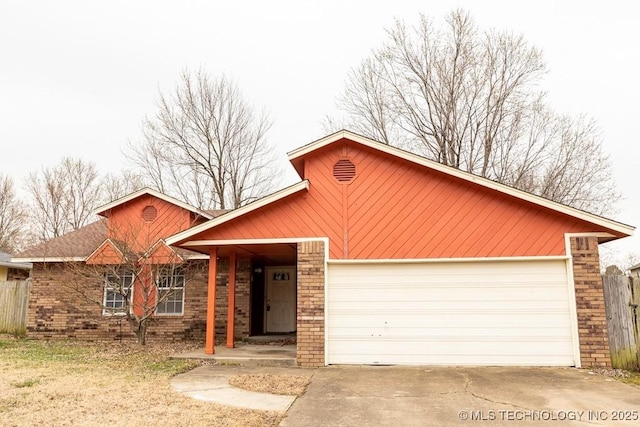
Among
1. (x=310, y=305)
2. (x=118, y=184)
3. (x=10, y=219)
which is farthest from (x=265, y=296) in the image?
(x=10, y=219)

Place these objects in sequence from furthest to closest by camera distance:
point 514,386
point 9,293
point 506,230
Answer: point 9,293 < point 506,230 < point 514,386

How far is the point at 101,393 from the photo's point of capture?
6.87 metres

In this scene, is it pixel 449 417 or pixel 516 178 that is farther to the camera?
pixel 516 178

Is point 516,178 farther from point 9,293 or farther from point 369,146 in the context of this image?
point 9,293

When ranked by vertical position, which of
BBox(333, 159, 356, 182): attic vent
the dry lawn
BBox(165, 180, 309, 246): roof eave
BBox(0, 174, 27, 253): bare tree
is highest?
BBox(0, 174, 27, 253): bare tree

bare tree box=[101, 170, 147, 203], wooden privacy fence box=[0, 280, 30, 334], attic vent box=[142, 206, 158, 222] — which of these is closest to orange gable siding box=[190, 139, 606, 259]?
attic vent box=[142, 206, 158, 222]

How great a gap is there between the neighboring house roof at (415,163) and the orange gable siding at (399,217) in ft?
0.55

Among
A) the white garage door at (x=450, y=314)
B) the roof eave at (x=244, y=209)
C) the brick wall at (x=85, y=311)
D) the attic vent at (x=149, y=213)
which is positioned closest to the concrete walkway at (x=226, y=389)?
the white garage door at (x=450, y=314)

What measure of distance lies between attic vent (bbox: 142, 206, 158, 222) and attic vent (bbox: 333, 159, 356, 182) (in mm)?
6832

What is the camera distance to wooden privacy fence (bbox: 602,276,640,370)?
9258 millimetres

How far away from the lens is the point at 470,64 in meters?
20.8

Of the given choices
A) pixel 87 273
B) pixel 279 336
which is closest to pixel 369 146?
pixel 279 336

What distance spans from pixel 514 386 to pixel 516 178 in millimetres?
15310

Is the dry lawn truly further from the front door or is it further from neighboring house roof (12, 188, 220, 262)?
the front door
